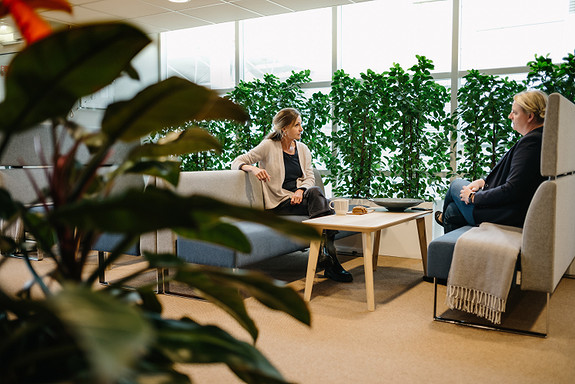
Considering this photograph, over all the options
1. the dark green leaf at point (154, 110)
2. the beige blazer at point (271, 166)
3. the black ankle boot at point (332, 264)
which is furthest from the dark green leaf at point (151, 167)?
the beige blazer at point (271, 166)

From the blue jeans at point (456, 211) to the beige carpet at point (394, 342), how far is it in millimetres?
451

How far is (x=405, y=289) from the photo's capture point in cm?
344

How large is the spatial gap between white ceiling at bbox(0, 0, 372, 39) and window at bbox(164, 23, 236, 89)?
1.62 ft

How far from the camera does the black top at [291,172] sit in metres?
4.10

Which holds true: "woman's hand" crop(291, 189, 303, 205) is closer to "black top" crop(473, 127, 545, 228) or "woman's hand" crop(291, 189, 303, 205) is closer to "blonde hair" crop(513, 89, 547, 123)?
"black top" crop(473, 127, 545, 228)

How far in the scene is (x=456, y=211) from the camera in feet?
11.4

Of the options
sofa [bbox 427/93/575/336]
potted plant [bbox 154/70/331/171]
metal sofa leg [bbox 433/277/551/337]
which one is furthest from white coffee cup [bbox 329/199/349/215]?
potted plant [bbox 154/70/331/171]

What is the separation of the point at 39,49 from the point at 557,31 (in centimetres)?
507

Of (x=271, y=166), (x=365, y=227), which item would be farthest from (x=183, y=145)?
(x=271, y=166)

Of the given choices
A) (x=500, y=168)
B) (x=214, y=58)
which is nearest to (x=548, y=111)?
(x=500, y=168)

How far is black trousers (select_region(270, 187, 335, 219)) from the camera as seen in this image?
12.2ft

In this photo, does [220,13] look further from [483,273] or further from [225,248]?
[483,273]

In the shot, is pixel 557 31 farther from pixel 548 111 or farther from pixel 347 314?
pixel 347 314

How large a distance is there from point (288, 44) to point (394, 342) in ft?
14.5
